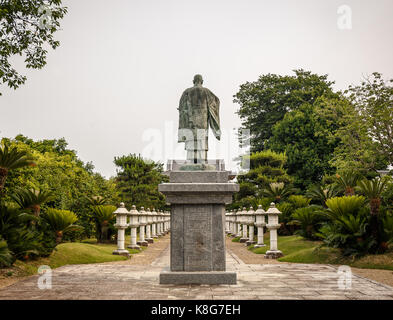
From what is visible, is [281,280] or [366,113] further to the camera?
[366,113]

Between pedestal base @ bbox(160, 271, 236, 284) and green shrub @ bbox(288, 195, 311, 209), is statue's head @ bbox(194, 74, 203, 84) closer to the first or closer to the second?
pedestal base @ bbox(160, 271, 236, 284)

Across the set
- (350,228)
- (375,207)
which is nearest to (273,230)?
(350,228)

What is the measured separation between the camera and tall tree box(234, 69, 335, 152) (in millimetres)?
35688

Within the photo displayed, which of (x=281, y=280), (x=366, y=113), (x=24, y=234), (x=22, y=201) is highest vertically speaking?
(x=366, y=113)

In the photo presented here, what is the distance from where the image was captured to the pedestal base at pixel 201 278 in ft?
22.7

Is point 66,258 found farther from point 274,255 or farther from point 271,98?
point 271,98

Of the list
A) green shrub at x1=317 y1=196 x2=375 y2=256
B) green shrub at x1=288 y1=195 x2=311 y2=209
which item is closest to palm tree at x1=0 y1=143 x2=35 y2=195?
green shrub at x1=317 y1=196 x2=375 y2=256

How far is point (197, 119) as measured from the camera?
325 inches

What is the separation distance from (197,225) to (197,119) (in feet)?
7.73
